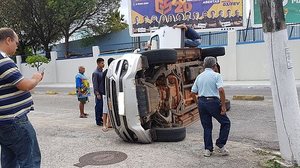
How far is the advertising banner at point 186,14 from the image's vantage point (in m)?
21.9

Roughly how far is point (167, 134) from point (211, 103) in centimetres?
130

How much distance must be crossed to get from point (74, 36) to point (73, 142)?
29342 millimetres

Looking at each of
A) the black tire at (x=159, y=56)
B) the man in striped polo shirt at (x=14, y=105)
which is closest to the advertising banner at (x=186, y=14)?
the black tire at (x=159, y=56)

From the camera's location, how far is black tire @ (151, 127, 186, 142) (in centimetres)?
679

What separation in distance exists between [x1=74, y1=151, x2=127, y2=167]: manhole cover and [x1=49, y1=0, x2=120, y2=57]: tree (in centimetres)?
2509

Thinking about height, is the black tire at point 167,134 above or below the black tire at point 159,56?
below

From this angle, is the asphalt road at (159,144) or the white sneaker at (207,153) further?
the white sneaker at (207,153)

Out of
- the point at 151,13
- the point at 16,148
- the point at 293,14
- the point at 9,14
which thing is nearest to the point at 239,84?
the point at 293,14

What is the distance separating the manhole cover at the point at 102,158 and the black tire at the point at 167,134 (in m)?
0.85

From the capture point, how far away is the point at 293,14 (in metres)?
20.9

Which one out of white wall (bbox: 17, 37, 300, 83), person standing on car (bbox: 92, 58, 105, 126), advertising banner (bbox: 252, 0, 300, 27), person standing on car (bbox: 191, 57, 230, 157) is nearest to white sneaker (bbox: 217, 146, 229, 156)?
person standing on car (bbox: 191, 57, 230, 157)

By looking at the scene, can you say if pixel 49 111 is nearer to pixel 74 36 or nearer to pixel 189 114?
pixel 189 114

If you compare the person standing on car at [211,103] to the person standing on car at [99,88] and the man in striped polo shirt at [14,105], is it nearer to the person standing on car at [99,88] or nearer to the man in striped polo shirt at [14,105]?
the man in striped polo shirt at [14,105]

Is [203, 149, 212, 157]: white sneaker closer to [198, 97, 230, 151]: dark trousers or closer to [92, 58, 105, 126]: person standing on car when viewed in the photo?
[198, 97, 230, 151]: dark trousers
